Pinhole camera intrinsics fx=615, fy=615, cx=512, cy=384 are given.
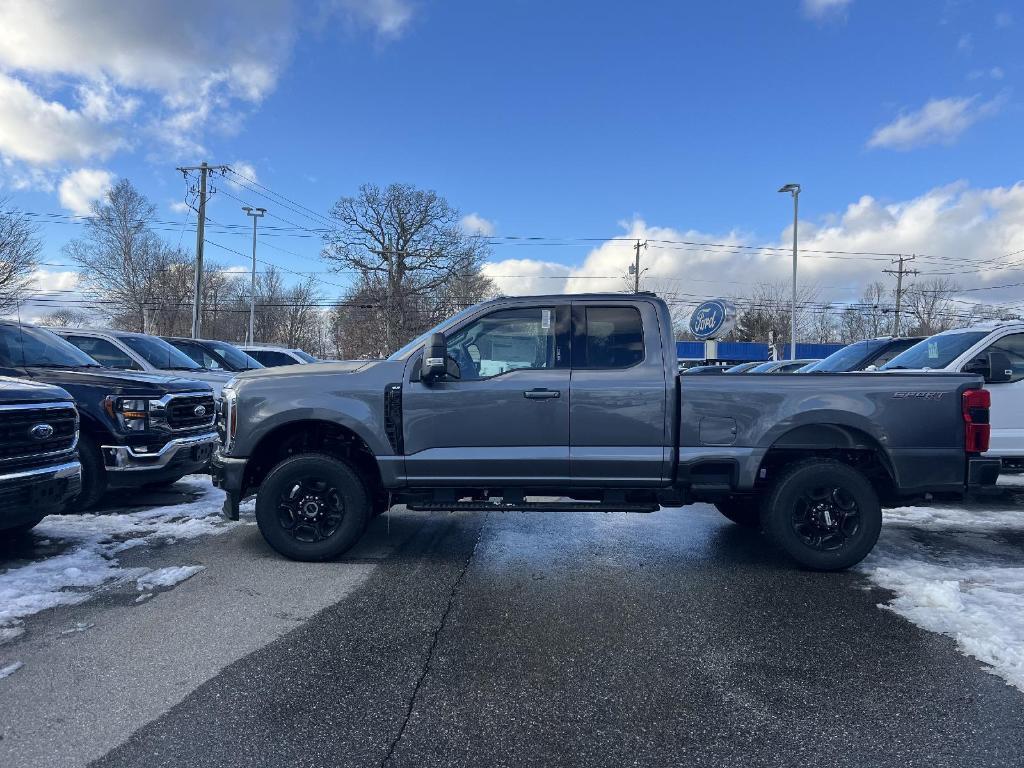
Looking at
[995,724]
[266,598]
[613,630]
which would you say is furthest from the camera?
[266,598]

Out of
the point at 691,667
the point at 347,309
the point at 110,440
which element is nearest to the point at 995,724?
the point at 691,667

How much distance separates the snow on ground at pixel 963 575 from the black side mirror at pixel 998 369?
1.50 meters

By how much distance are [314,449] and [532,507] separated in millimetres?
1841

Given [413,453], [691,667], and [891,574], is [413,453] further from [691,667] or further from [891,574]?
[891,574]

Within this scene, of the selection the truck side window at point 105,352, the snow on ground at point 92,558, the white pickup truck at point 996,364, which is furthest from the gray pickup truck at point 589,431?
the truck side window at point 105,352

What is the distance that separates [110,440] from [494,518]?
400 centimetres

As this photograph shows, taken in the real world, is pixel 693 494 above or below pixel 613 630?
above

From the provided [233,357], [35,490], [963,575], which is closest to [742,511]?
[963,575]

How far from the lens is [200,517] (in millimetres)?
6223

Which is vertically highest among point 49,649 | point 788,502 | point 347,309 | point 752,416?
point 347,309

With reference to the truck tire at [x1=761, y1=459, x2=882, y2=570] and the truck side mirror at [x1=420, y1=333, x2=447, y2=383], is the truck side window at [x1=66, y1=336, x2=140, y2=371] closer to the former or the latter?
the truck side mirror at [x1=420, y1=333, x2=447, y2=383]

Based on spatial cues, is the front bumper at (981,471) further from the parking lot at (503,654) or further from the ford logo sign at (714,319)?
the ford logo sign at (714,319)

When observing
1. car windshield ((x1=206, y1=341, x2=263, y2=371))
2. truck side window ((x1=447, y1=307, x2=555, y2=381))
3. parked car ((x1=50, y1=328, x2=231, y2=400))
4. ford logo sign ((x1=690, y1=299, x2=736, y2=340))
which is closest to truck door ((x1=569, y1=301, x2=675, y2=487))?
truck side window ((x1=447, y1=307, x2=555, y2=381))

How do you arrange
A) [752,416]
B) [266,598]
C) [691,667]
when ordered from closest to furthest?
[691,667], [266,598], [752,416]
